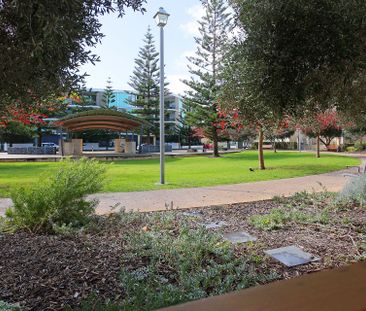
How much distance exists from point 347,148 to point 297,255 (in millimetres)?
39335

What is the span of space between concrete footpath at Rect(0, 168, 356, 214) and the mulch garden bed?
1.89 m

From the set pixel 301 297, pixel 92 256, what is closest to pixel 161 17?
pixel 92 256

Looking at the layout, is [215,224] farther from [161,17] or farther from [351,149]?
[351,149]

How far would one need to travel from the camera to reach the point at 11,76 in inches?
91.0

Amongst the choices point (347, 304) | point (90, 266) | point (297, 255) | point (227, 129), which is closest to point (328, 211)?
point (297, 255)

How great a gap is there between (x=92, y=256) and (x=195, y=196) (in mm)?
5042

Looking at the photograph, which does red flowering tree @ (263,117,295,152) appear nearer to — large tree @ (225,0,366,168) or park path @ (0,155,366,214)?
large tree @ (225,0,366,168)

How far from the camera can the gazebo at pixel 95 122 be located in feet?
88.6

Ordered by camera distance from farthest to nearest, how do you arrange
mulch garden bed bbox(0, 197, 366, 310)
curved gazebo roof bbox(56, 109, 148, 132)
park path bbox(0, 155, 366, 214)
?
1. curved gazebo roof bbox(56, 109, 148, 132)
2. park path bbox(0, 155, 366, 214)
3. mulch garden bed bbox(0, 197, 366, 310)

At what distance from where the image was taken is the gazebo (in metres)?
27.0

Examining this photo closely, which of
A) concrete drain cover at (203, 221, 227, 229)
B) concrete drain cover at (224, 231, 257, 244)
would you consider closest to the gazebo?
concrete drain cover at (203, 221, 227, 229)

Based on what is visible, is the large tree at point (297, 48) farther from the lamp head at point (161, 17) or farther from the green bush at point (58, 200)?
the lamp head at point (161, 17)

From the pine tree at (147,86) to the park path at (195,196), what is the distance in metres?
32.6

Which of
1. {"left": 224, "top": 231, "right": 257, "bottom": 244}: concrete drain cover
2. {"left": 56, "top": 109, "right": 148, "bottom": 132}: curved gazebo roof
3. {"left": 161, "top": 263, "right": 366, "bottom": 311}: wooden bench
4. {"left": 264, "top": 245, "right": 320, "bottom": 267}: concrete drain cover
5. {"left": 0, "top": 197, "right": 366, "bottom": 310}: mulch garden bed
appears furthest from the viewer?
{"left": 56, "top": 109, "right": 148, "bottom": 132}: curved gazebo roof
